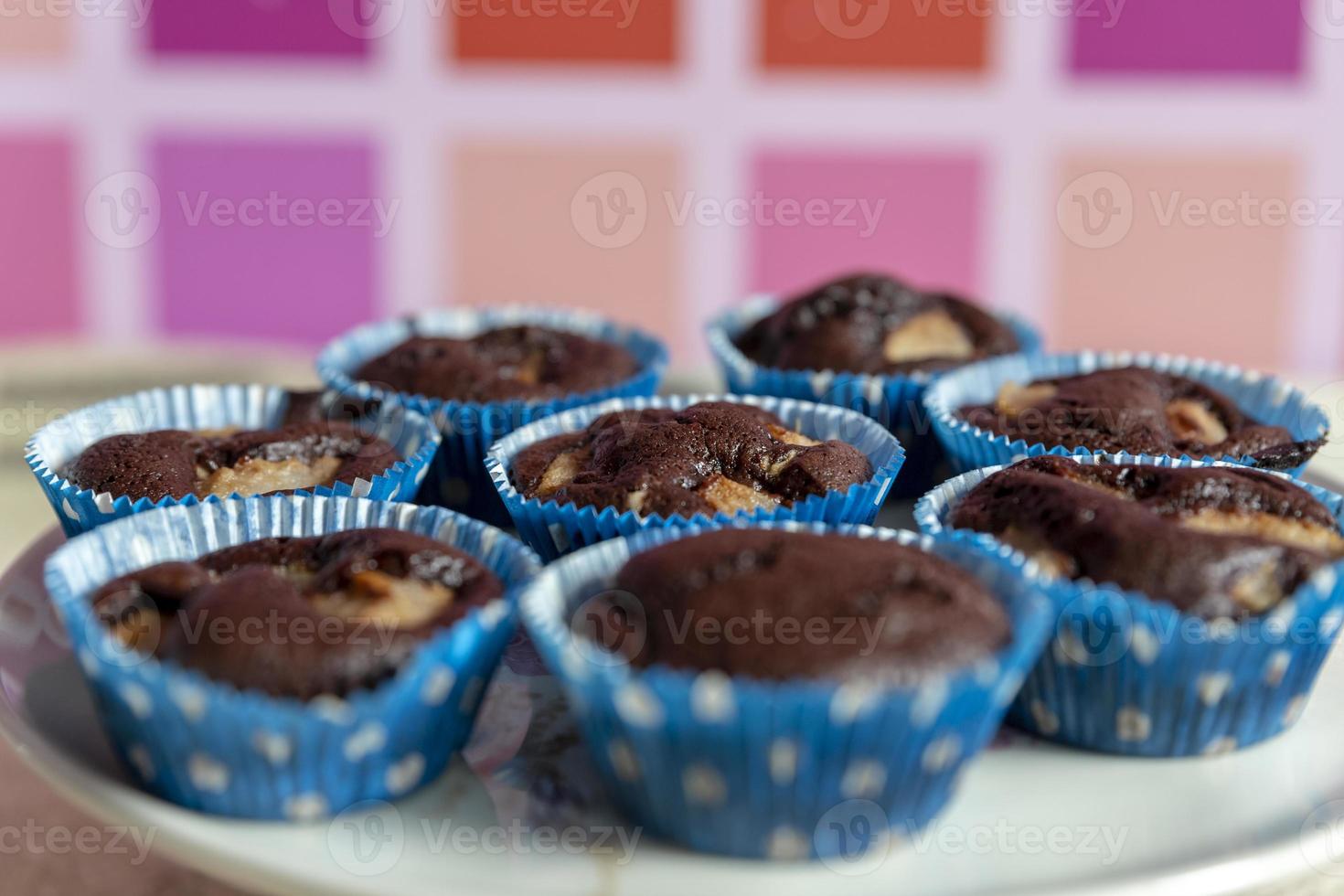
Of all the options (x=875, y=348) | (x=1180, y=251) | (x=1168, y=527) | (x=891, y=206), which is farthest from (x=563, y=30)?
(x=1168, y=527)

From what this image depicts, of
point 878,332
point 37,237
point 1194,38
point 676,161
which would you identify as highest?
point 1194,38

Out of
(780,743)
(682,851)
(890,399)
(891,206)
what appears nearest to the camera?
(780,743)

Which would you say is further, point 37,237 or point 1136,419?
point 37,237

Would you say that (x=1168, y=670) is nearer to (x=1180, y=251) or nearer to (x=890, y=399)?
(x=890, y=399)

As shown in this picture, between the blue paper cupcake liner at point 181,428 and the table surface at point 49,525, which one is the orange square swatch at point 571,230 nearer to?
the table surface at point 49,525

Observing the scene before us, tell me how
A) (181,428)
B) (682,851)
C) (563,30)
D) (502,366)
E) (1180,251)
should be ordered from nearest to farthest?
1. (682,851)
2. (181,428)
3. (502,366)
4. (563,30)
5. (1180,251)

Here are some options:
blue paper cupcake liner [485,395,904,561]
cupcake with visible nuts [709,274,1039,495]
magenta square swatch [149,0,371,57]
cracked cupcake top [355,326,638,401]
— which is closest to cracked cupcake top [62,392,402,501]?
blue paper cupcake liner [485,395,904,561]

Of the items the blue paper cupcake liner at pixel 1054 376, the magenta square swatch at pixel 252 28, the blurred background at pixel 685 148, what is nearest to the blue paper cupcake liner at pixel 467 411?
the blue paper cupcake liner at pixel 1054 376
